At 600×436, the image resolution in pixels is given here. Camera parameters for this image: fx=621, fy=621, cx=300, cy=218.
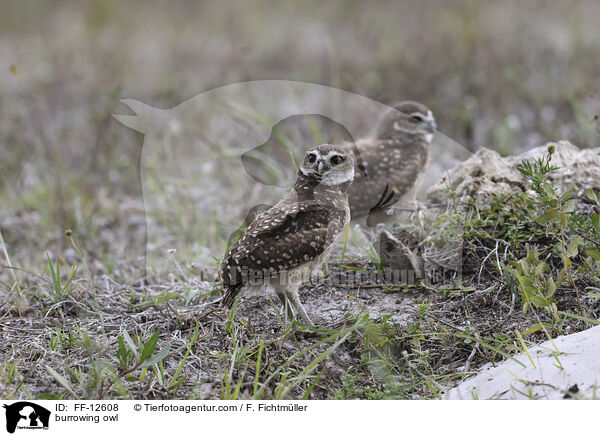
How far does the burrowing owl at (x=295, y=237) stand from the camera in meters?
3.55

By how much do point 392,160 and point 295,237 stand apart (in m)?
1.98

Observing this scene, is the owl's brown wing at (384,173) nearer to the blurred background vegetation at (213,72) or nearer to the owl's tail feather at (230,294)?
the blurred background vegetation at (213,72)

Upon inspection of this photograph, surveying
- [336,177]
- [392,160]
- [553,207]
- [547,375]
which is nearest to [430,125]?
[392,160]

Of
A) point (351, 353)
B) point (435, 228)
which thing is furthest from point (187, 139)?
point (351, 353)

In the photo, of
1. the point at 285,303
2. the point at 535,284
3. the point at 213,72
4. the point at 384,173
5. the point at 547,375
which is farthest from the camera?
the point at 213,72

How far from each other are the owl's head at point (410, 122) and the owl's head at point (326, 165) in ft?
5.95

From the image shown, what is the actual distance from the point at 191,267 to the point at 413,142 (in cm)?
230

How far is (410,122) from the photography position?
5.60 meters

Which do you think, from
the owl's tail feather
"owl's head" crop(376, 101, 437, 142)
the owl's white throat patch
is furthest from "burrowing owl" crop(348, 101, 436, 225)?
the owl's tail feather

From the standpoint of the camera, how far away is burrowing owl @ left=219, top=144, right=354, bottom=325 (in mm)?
3549

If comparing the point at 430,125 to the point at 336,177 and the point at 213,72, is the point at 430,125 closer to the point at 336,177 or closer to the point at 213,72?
the point at 336,177
